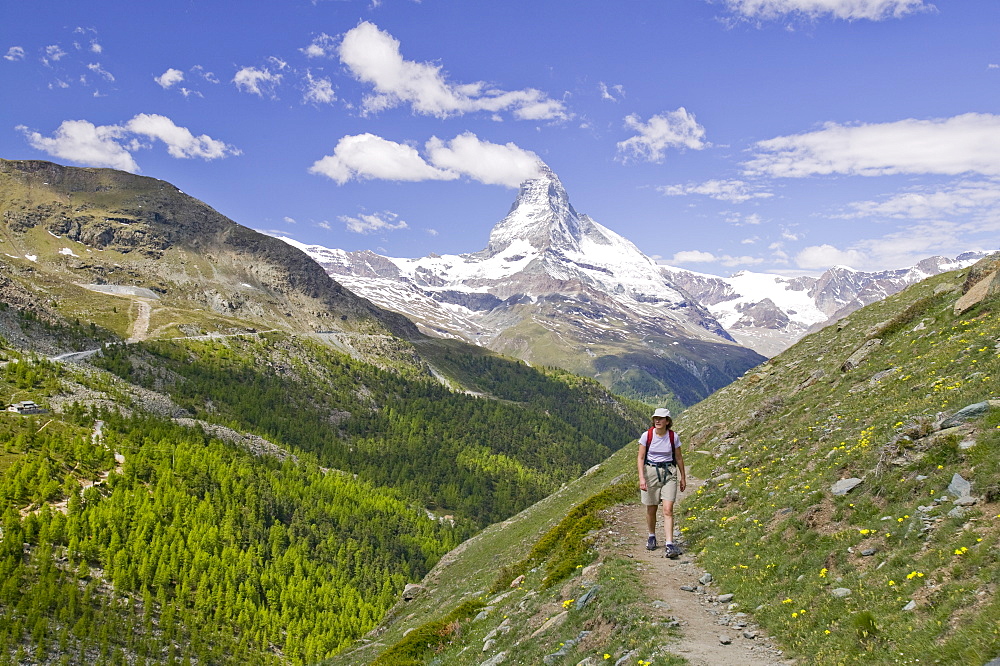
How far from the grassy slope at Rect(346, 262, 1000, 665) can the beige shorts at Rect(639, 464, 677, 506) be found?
281cm

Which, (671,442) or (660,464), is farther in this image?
(660,464)

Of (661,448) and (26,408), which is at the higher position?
(661,448)

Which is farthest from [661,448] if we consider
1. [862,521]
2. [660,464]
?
[862,521]

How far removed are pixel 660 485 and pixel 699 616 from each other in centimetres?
590

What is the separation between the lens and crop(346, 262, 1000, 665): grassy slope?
1111cm

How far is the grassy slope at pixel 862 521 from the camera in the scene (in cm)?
1111

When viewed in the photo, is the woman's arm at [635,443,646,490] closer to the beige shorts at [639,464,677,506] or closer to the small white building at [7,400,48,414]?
the beige shorts at [639,464,677,506]

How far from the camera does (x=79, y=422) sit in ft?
484

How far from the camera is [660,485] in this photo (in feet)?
69.6

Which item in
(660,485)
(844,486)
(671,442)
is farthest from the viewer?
(660,485)

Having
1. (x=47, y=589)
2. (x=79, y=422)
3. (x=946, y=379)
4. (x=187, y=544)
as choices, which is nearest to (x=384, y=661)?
(x=946, y=379)

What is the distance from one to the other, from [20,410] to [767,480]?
596 feet

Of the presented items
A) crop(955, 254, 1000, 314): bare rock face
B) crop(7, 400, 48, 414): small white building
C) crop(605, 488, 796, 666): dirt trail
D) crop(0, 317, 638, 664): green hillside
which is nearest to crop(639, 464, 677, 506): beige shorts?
crop(605, 488, 796, 666): dirt trail

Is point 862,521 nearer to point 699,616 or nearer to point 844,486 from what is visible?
point 844,486
